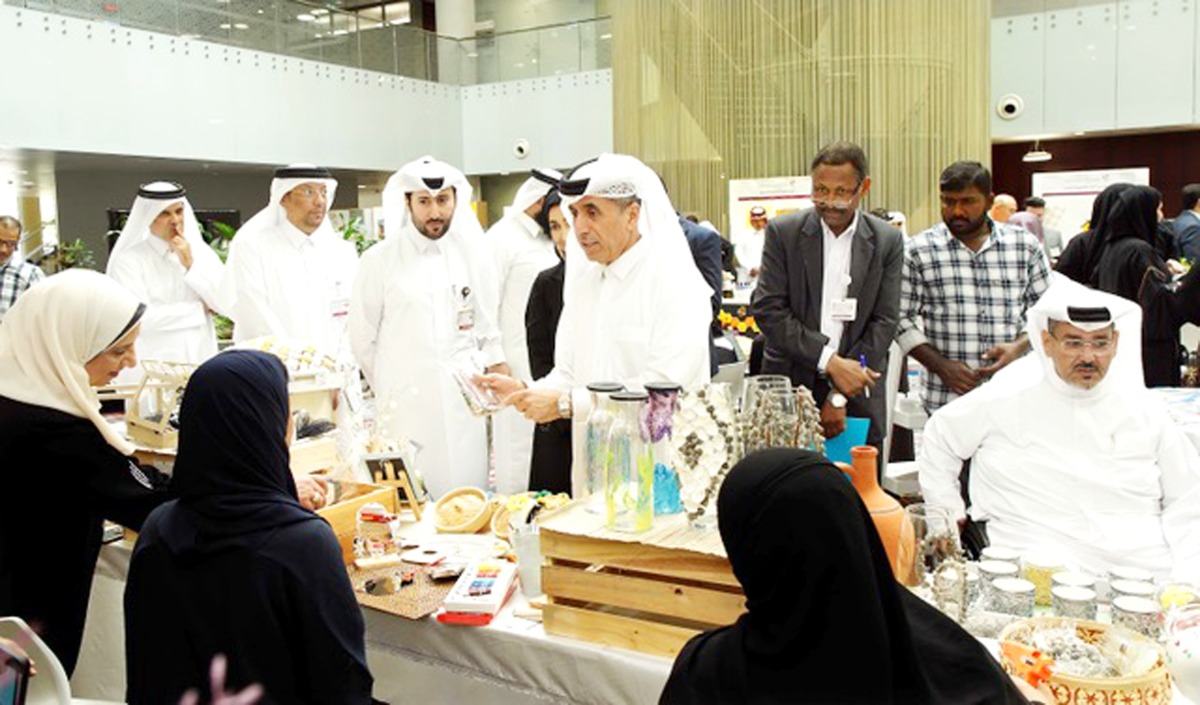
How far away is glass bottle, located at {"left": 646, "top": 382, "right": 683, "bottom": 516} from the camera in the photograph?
6.86 ft

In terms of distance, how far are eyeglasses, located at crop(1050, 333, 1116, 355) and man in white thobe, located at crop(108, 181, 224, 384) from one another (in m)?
3.93

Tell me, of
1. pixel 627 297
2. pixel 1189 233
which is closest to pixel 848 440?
pixel 627 297

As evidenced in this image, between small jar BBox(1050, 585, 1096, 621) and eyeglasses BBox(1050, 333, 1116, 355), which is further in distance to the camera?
eyeglasses BBox(1050, 333, 1116, 355)

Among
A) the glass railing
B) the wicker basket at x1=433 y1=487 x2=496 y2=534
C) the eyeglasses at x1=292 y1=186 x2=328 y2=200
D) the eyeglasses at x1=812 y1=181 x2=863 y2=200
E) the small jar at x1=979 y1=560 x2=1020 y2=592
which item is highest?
the glass railing

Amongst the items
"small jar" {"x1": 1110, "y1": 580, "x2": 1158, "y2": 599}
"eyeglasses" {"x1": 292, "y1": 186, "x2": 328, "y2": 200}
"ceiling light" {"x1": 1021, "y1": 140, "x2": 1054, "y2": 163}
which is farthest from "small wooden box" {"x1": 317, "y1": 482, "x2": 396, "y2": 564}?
"ceiling light" {"x1": 1021, "y1": 140, "x2": 1054, "y2": 163}

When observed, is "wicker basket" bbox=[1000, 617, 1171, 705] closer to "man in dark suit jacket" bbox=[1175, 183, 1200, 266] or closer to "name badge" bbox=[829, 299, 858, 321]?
"name badge" bbox=[829, 299, 858, 321]

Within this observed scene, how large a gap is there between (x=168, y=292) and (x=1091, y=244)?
5000 millimetres

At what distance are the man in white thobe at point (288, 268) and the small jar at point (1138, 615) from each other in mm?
3647

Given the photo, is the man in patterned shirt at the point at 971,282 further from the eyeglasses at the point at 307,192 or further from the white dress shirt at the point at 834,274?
the eyeglasses at the point at 307,192

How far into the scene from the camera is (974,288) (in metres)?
3.92

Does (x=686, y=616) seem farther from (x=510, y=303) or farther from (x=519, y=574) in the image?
(x=510, y=303)

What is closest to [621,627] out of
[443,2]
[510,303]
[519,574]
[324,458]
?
[519,574]

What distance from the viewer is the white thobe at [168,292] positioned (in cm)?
500

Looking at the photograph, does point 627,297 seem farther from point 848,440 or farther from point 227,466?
point 227,466
